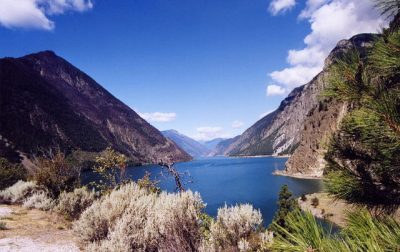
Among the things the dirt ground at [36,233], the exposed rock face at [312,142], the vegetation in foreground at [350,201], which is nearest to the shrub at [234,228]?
the vegetation in foreground at [350,201]

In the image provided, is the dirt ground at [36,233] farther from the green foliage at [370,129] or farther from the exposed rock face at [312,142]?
the exposed rock face at [312,142]

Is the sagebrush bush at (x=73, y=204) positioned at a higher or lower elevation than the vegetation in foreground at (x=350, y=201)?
lower

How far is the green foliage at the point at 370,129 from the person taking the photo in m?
2.54

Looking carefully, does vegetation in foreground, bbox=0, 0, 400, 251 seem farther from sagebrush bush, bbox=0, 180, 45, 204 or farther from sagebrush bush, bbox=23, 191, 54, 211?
sagebrush bush, bbox=0, 180, 45, 204

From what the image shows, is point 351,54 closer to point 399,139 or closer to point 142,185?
point 399,139

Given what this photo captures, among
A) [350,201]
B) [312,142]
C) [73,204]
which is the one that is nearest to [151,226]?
[350,201]

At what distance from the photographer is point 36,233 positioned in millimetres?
10289

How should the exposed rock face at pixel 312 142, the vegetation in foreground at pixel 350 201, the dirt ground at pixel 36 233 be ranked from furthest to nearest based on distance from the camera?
the exposed rock face at pixel 312 142 → the dirt ground at pixel 36 233 → the vegetation in foreground at pixel 350 201

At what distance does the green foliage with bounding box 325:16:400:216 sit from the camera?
2541 mm

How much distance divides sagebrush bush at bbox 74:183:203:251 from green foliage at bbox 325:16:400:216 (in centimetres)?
420

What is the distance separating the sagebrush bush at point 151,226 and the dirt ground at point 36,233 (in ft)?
5.99

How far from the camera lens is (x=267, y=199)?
52.0 meters

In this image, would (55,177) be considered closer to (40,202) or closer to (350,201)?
(40,202)

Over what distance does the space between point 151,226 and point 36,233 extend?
7698 mm
